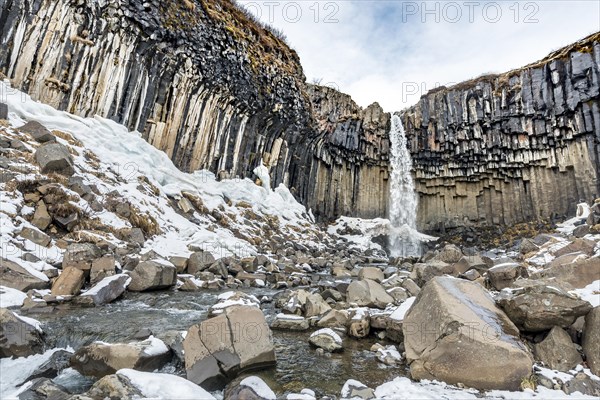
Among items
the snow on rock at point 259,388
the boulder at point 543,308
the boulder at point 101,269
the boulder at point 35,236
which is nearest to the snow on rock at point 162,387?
the snow on rock at point 259,388

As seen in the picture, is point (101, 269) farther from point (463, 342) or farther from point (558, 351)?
point (558, 351)

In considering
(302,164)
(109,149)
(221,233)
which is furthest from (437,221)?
(109,149)

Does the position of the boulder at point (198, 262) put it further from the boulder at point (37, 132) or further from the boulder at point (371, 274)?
the boulder at point (37, 132)

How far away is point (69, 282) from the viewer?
705 cm

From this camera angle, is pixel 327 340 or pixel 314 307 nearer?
pixel 327 340

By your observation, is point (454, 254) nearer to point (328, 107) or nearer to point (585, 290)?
point (585, 290)

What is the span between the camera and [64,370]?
440cm

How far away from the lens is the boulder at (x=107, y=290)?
23.0 ft

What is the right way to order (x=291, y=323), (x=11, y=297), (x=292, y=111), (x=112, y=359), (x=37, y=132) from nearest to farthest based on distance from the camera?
(x=112, y=359)
(x=11, y=297)
(x=291, y=323)
(x=37, y=132)
(x=292, y=111)

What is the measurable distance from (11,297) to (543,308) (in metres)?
8.93

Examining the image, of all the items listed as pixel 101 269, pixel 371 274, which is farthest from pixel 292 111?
pixel 101 269

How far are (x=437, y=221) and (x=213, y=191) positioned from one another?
2710 cm

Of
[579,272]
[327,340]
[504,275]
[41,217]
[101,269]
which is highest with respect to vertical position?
[41,217]

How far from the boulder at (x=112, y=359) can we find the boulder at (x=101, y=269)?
3.76 metres
